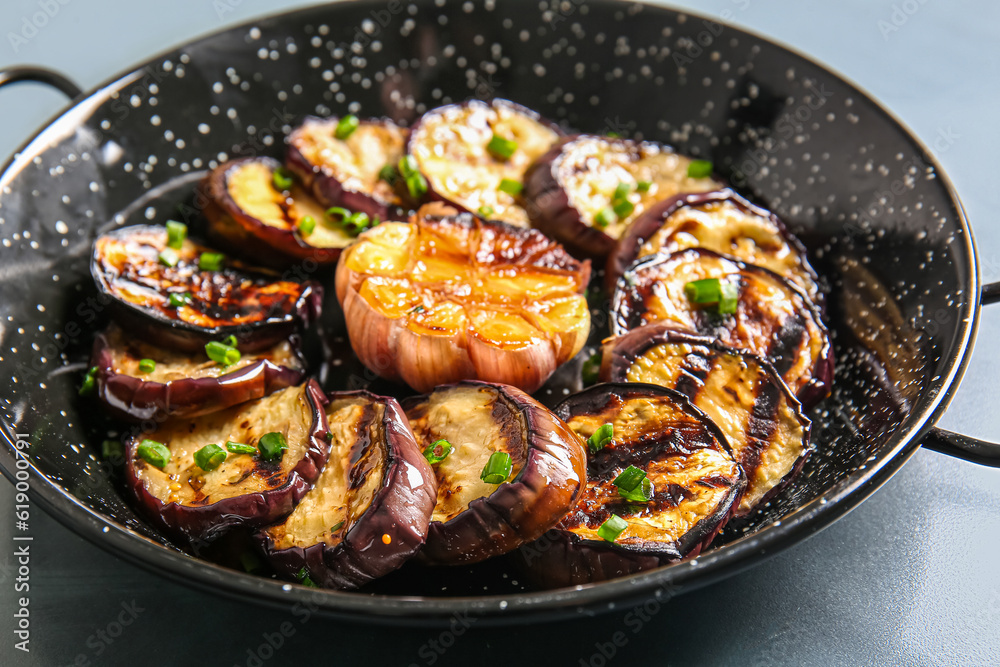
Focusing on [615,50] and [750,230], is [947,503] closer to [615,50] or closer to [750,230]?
[750,230]

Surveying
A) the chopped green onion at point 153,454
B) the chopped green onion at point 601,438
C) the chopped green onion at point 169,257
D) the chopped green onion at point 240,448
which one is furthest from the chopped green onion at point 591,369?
the chopped green onion at point 169,257

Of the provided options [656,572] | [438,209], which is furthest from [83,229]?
[656,572]

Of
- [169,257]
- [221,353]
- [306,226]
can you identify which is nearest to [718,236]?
[306,226]

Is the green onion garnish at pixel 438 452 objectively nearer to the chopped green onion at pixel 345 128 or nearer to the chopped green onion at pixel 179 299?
the chopped green onion at pixel 179 299

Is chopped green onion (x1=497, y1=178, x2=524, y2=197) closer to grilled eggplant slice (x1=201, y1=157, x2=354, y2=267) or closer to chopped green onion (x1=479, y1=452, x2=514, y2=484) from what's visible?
grilled eggplant slice (x1=201, y1=157, x2=354, y2=267)

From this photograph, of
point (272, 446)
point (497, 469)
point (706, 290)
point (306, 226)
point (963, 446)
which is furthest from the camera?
point (306, 226)

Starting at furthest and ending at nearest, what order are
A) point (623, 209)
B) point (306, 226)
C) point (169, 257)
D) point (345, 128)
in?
point (345, 128)
point (623, 209)
point (306, 226)
point (169, 257)

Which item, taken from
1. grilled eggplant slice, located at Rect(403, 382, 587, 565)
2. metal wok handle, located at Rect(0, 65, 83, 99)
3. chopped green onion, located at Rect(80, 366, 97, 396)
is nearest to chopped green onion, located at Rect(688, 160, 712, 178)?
grilled eggplant slice, located at Rect(403, 382, 587, 565)

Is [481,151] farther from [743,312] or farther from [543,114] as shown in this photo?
[743,312]
